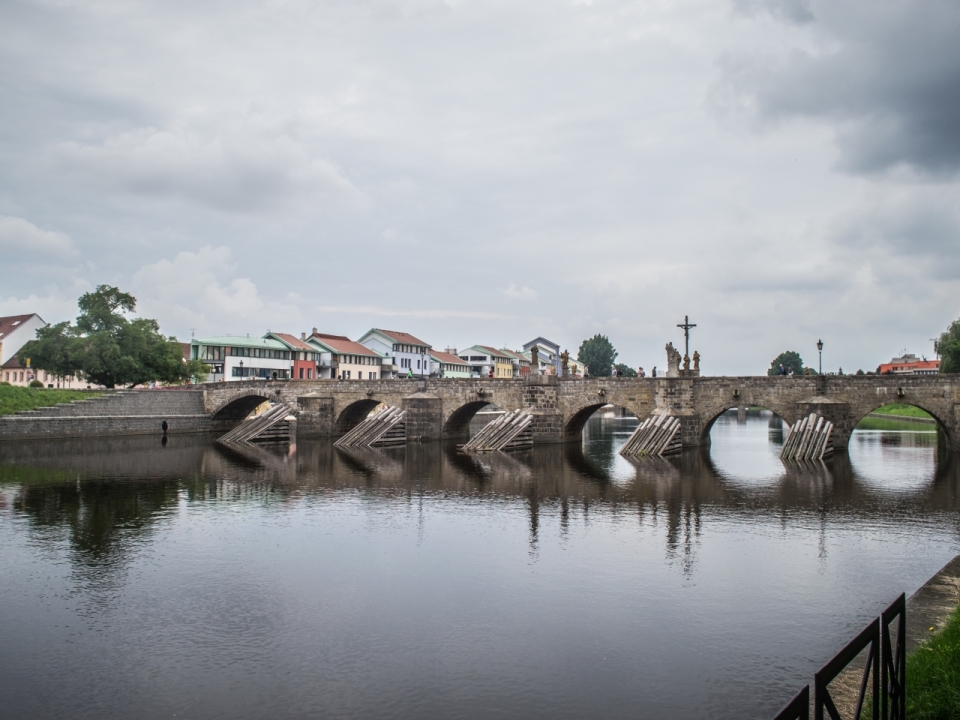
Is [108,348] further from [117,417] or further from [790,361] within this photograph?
[790,361]

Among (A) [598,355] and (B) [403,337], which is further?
(A) [598,355]

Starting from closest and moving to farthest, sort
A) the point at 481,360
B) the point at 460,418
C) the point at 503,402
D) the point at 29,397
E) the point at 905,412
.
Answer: the point at 503,402 → the point at 29,397 → the point at 460,418 → the point at 905,412 → the point at 481,360

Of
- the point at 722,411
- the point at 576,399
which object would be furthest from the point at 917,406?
the point at 576,399

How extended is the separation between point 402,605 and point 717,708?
5881 millimetres

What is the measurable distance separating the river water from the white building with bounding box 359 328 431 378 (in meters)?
69.8

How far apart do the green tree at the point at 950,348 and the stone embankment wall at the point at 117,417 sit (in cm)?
5593

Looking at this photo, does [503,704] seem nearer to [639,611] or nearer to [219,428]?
[639,611]

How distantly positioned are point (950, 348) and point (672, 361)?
24.9 meters

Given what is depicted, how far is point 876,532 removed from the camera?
19172 millimetres

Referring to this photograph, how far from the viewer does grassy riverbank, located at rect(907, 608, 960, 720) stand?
7180 mm

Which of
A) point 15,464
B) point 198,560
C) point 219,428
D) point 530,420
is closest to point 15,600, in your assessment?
point 198,560

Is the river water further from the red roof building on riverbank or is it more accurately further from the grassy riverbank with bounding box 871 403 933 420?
the red roof building on riverbank

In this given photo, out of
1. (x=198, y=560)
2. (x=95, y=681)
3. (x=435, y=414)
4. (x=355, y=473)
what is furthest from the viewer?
(x=435, y=414)

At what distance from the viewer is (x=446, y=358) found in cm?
10988
